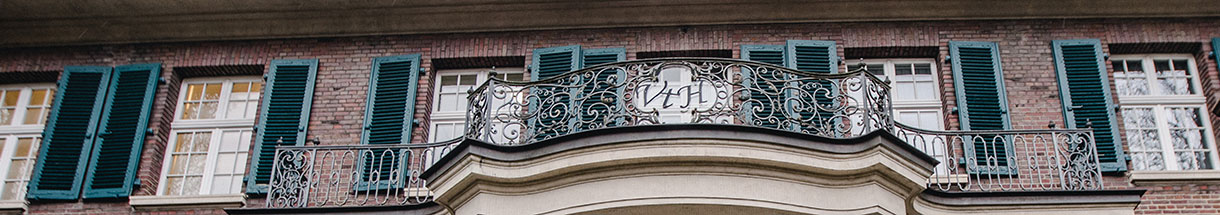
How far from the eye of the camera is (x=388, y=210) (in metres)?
9.91

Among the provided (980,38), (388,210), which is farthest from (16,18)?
(980,38)

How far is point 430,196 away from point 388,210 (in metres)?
0.68

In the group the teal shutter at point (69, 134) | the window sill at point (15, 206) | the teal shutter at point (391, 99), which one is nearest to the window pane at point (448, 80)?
the teal shutter at point (391, 99)

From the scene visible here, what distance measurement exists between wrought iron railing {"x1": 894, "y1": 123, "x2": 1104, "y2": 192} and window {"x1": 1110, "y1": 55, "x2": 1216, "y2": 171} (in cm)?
98

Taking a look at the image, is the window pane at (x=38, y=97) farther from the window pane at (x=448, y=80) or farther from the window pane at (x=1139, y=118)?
the window pane at (x=1139, y=118)

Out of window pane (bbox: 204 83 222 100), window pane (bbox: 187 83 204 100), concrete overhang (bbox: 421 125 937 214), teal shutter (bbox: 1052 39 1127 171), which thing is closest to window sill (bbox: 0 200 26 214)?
window pane (bbox: 187 83 204 100)

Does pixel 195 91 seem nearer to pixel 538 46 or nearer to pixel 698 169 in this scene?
pixel 538 46

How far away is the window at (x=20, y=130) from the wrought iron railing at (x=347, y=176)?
2.91m

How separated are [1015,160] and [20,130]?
374 inches

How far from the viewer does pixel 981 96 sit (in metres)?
11.3

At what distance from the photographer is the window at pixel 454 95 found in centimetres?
1181

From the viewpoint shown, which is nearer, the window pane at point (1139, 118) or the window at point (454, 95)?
the window pane at point (1139, 118)

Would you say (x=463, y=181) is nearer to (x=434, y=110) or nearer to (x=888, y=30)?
(x=434, y=110)

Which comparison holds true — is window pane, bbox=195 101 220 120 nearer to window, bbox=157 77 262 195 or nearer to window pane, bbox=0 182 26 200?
window, bbox=157 77 262 195
